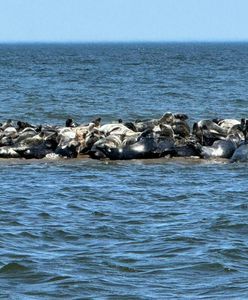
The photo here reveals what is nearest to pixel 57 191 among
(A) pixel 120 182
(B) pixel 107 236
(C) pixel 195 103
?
(A) pixel 120 182

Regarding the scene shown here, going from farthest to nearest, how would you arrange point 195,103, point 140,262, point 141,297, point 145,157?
point 195,103 < point 145,157 < point 140,262 < point 141,297

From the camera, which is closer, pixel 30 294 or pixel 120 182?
pixel 30 294

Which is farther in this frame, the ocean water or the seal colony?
the seal colony

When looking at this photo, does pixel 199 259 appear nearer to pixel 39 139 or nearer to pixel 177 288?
pixel 177 288

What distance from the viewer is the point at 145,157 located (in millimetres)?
20188

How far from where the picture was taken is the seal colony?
792 inches

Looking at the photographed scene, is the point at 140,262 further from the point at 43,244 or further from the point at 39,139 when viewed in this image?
the point at 39,139

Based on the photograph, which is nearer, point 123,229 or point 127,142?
point 123,229

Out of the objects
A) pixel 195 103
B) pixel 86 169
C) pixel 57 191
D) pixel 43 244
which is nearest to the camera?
Result: pixel 43 244

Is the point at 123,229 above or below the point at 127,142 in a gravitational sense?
below

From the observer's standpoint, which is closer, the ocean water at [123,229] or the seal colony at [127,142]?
the ocean water at [123,229]

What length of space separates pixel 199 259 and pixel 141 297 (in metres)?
1.71

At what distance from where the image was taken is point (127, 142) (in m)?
20.5

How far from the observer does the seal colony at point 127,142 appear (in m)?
20.1
